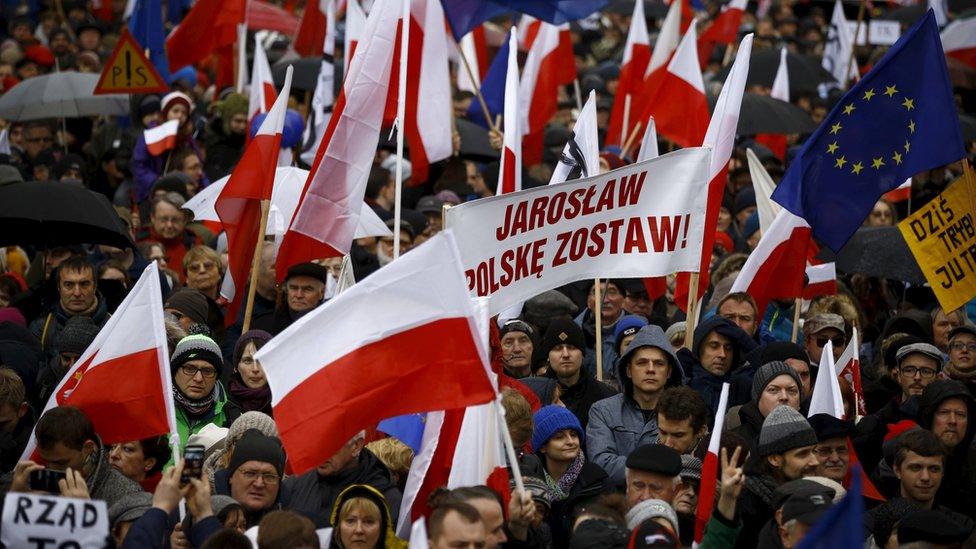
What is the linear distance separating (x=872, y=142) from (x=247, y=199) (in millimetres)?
3767

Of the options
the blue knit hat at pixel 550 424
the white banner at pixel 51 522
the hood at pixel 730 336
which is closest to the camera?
the white banner at pixel 51 522

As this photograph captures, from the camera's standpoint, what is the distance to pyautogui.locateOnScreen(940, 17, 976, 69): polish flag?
18078 millimetres

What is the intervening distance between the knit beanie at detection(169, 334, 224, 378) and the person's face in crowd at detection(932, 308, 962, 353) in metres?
4.68

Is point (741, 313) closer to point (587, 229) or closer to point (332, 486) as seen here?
point (587, 229)

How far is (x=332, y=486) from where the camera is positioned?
773 cm

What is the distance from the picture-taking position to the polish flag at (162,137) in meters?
14.5

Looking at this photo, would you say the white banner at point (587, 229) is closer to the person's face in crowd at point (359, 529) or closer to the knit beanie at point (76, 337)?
the person's face in crowd at point (359, 529)

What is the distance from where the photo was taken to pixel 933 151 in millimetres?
9859

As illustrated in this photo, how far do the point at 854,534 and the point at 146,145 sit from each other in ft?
34.5

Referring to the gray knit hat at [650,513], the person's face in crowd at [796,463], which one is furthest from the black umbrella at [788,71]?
the gray knit hat at [650,513]

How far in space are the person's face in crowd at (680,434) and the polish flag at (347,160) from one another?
2.23m

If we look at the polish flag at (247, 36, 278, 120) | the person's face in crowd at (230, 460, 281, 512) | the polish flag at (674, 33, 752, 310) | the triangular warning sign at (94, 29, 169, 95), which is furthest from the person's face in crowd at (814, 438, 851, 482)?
the triangular warning sign at (94, 29, 169, 95)

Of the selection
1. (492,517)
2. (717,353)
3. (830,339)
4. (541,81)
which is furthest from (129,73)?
(492,517)

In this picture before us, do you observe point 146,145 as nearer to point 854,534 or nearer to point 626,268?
point 626,268
